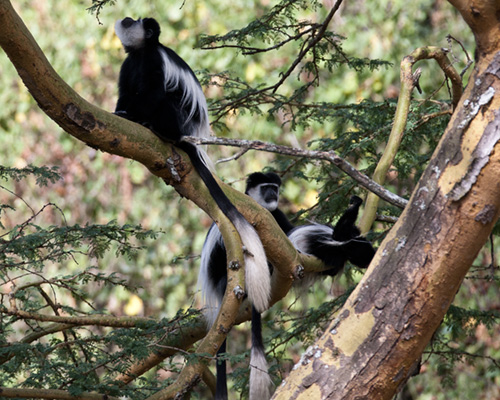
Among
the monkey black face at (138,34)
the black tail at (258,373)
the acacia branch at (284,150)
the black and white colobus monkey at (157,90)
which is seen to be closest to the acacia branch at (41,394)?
the black tail at (258,373)

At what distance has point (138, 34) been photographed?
8.99 ft

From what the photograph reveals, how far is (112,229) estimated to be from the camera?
6.75 feet

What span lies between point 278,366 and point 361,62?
1.40m

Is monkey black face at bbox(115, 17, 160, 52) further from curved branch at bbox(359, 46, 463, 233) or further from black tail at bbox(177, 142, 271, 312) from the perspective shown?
curved branch at bbox(359, 46, 463, 233)

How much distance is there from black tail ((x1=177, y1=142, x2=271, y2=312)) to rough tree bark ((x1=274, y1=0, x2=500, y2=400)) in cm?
66

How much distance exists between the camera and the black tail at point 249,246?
78.3 inches

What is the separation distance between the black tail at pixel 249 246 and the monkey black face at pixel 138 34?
94 centimetres

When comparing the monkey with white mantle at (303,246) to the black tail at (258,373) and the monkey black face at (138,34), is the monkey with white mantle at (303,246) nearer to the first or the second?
the black tail at (258,373)

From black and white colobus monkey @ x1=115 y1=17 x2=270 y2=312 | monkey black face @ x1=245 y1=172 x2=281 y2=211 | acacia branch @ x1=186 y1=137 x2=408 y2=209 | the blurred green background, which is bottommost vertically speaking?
acacia branch @ x1=186 y1=137 x2=408 y2=209

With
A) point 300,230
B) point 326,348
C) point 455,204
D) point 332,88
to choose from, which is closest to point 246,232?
point 326,348

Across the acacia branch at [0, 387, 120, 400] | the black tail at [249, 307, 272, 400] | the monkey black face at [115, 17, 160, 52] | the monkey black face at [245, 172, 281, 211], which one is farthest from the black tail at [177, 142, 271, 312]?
the monkey black face at [245, 172, 281, 211]

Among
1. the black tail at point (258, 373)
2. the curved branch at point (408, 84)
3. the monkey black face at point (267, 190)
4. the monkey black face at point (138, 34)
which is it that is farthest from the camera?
the monkey black face at point (267, 190)

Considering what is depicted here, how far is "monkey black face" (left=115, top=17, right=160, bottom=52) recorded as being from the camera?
8.99 feet

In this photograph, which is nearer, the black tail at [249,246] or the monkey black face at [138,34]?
the black tail at [249,246]
